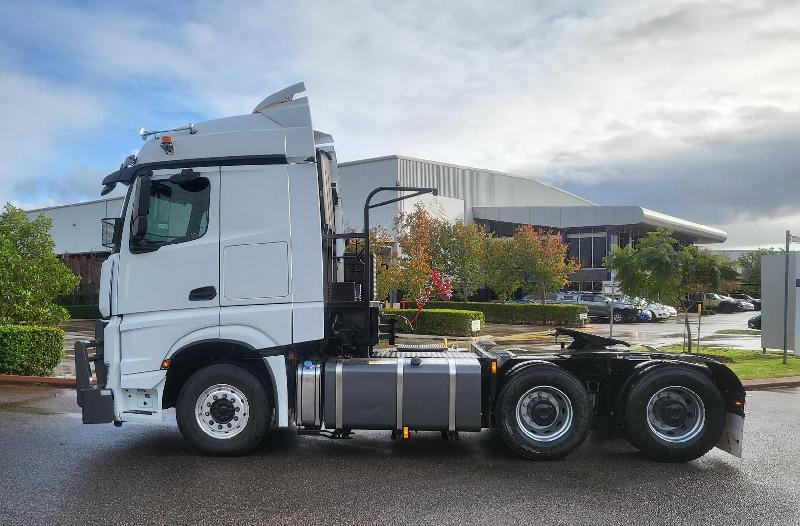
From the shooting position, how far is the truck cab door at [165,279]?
692 cm

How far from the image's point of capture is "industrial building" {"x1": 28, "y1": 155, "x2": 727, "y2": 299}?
49.4 meters

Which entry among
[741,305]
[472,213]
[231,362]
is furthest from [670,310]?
[231,362]

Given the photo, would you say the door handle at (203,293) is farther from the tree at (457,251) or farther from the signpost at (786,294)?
→ the tree at (457,251)

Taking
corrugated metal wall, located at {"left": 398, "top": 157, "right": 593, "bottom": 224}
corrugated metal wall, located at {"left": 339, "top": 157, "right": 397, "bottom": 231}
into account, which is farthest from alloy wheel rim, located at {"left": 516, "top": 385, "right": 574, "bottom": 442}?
corrugated metal wall, located at {"left": 398, "top": 157, "right": 593, "bottom": 224}

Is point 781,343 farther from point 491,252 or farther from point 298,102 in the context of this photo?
point 491,252

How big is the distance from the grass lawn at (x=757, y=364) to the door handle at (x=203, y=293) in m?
11.0

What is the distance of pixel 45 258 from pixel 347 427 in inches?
499

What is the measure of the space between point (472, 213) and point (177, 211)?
1951 inches

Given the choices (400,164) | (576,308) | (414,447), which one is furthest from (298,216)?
(400,164)

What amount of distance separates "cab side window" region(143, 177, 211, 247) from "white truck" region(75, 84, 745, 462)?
0.5 inches

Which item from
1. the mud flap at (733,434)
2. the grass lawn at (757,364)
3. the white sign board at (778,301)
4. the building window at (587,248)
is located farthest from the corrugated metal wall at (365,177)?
the mud flap at (733,434)

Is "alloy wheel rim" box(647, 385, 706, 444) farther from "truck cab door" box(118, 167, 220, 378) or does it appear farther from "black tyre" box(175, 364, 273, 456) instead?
"truck cab door" box(118, 167, 220, 378)

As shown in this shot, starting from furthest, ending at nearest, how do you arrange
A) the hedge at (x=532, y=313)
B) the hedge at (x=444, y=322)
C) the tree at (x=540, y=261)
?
1. the tree at (x=540, y=261)
2. the hedge at (x=532, y=313)
3. the hedge at (x=444, y=322)

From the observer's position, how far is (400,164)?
4959 centimetres
